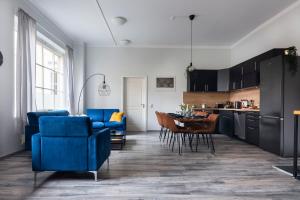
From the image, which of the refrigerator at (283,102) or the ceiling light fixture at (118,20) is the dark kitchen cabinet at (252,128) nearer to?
the refrigerator at (283,102)

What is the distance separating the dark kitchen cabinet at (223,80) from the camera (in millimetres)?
7429

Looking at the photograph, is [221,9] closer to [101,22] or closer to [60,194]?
[101,22]

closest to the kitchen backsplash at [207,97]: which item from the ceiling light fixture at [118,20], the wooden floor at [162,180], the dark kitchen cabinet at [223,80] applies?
the dark kitchen cabinet at [223,80]

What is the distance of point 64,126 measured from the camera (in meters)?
2.74

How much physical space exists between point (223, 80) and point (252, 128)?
257 cm

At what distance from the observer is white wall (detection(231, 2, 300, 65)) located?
4691mm

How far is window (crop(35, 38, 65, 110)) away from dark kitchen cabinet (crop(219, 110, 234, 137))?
5.58 metres

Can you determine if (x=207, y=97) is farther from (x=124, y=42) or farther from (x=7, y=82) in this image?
(x=7, y=82)

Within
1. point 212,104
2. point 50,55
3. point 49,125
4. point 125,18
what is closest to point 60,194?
point 49,125

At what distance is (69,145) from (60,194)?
60cm

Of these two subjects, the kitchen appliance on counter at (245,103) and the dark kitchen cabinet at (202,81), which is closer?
the kitchen appliance on counter at (245,103)

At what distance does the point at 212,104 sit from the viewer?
8102mm

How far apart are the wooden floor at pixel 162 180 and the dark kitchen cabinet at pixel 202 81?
3818 millimetres

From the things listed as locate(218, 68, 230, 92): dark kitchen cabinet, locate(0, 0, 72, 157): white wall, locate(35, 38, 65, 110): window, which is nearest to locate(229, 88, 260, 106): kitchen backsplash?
locate(218, 68, 230, 92): dark kitchen cabinet
